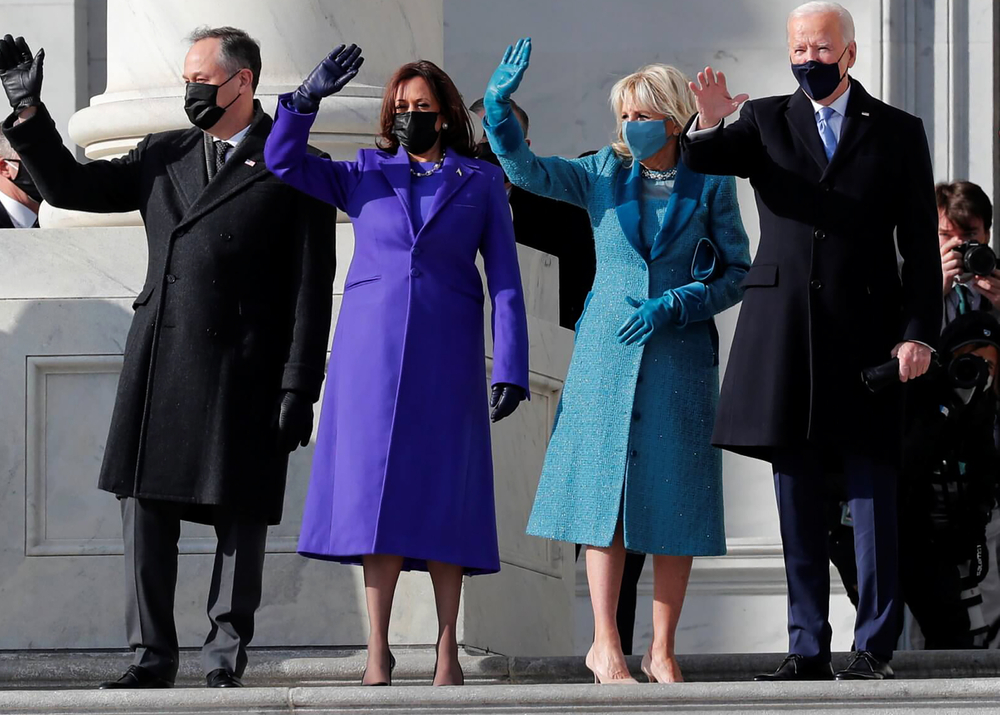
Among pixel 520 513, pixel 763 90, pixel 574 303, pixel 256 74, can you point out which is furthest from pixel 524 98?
pixel 256 74

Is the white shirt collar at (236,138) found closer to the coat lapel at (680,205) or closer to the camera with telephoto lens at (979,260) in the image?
the coat lapel at (680,205)

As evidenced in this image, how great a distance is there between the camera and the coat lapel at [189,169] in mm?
6656

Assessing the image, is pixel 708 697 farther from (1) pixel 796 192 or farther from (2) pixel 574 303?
(2) pixel 574 303

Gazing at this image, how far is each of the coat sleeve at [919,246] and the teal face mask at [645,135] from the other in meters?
0.70

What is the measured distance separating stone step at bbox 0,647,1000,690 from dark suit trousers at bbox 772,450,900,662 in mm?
519

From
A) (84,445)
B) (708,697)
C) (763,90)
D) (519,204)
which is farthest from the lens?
(763,90)

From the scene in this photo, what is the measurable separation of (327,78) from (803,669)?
205 cm

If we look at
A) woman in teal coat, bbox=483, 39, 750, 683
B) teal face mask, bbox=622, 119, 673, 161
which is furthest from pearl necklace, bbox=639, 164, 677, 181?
teal face mask, bbox=622, 119, 673, 161

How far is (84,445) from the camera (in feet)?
25.1

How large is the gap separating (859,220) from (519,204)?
2.00m

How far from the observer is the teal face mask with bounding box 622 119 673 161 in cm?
670

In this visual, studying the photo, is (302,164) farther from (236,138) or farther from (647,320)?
(647,320)

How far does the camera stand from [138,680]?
Answer: 6242mm

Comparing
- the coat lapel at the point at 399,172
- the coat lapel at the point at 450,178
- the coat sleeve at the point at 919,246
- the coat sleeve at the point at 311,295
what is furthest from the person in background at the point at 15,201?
the coat sleeve at the point at 919,246
